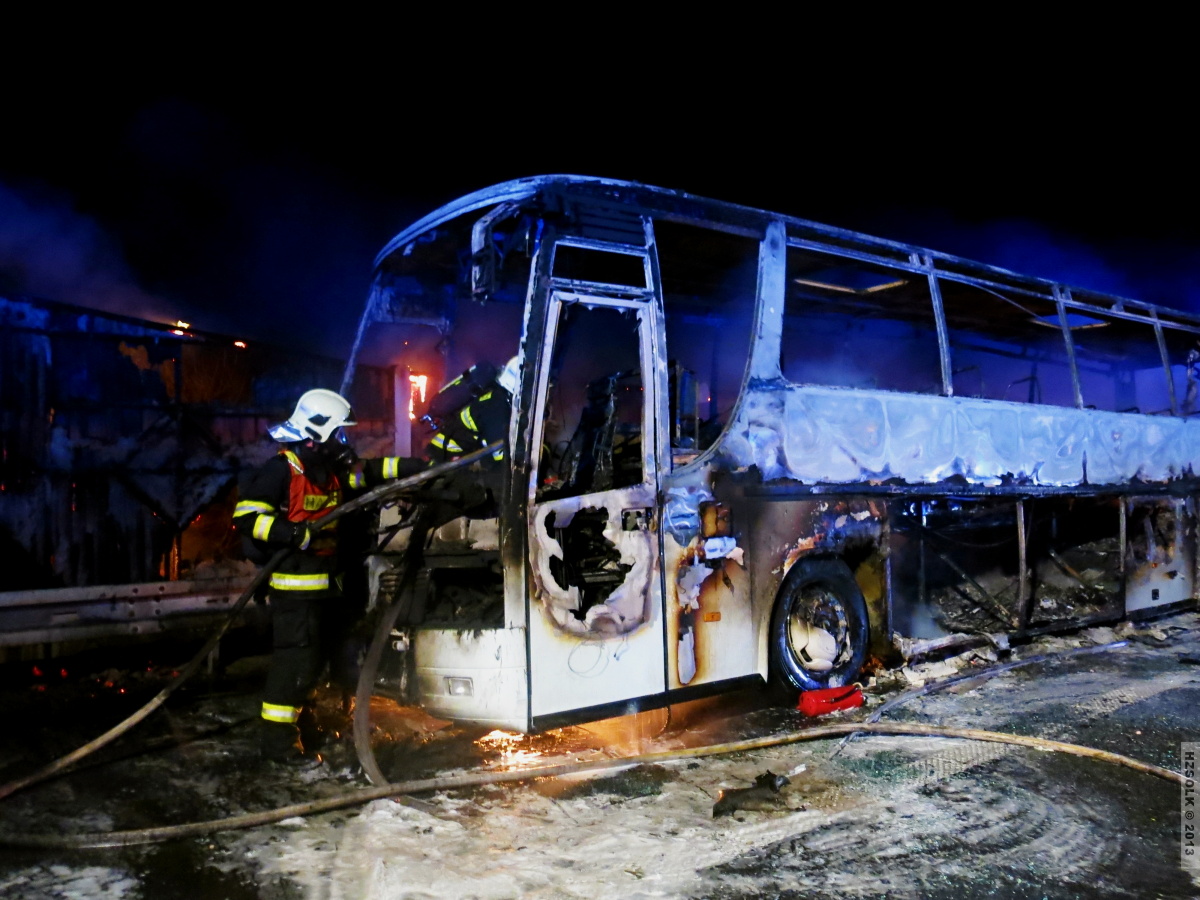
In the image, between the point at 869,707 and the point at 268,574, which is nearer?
the point at 268,574

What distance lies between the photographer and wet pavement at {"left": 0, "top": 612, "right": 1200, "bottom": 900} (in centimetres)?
297

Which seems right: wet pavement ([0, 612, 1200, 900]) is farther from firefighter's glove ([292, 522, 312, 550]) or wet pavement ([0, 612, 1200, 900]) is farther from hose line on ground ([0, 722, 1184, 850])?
firefighter's glove ([292, 522, 312, 550])

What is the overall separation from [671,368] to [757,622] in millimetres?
1701

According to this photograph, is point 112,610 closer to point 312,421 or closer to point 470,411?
point 312,421

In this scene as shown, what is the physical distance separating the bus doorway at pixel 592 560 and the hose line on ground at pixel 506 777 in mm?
312

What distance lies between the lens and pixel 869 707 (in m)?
5.34

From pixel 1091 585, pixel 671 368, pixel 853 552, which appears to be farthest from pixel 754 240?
pixel 1091 585

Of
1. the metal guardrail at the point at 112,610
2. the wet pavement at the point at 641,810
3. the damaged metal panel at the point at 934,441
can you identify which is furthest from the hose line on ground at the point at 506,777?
the metal guardrail at the point at 112,610

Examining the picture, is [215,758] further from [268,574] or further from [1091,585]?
[1091,585]

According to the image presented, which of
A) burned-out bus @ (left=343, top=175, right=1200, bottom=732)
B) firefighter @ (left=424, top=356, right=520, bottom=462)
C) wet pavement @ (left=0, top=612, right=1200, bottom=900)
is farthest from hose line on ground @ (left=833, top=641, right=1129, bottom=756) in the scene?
firefighter @ (left=424, top=356, right=520, bottom=462)

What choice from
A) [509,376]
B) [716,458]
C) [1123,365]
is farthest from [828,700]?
[1123,365]

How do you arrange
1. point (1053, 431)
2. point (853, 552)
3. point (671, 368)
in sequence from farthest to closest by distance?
point (1053, 431)
point (853, 552)
point (671, 368)

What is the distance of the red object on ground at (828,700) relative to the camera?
16.8 ft

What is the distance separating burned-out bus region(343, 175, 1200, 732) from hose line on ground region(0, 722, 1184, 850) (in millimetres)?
286
